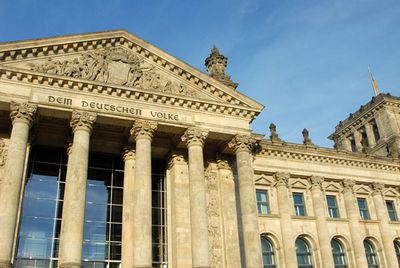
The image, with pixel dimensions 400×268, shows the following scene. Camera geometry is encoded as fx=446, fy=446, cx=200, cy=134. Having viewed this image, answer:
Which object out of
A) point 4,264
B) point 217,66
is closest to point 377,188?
point 217,66

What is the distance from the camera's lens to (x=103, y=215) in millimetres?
27625

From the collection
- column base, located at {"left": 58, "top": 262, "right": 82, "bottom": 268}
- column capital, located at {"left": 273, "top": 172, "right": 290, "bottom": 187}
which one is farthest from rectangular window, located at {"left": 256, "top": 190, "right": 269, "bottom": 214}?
column base, located at {"left": 58, "top": 262, "right": 82, "bottom": 268}

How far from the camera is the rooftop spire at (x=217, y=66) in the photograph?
3112cm

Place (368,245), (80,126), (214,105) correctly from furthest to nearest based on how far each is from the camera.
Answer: (368,245)
(214,105)
(80,126)

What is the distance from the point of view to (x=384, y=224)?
36.6 meters

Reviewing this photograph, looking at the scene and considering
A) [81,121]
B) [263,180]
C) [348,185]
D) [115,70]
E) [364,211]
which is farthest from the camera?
[364,211]

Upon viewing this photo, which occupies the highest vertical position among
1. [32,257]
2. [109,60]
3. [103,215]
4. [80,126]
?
[109,60]

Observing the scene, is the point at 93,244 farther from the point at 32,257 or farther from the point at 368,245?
the point at 368,245

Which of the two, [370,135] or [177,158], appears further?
[370,135]

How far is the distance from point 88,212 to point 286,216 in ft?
47.2

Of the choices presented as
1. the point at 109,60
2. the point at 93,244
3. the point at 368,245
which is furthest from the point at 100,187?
the point at 368,245

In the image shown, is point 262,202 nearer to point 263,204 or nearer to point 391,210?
point 263,204

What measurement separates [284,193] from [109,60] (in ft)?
53.6

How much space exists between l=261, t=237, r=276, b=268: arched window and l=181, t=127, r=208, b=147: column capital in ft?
31.7
